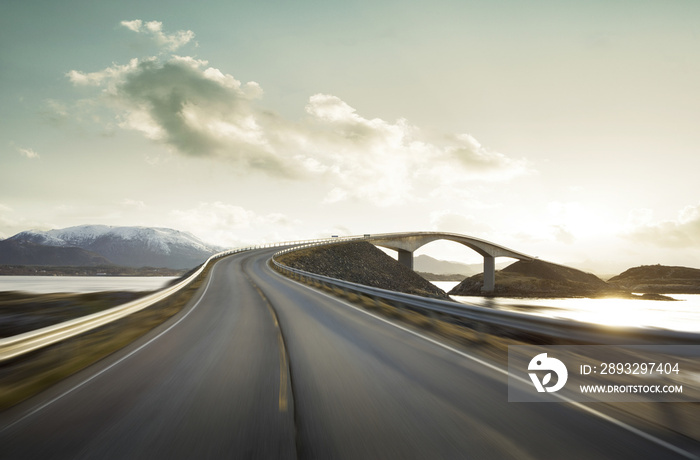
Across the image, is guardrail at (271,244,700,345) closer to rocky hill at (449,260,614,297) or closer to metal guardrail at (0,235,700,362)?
metal guardrail at (0,235,700,362)

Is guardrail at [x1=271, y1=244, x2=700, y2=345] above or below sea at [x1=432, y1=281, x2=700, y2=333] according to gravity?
above

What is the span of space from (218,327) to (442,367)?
648cm

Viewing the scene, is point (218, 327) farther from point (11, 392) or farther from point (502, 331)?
point (502, 331)

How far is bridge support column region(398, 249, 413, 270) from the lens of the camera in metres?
80.1

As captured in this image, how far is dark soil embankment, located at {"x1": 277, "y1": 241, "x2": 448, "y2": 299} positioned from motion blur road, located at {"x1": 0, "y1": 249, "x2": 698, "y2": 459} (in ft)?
143

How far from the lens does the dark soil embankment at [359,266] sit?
52625 mm

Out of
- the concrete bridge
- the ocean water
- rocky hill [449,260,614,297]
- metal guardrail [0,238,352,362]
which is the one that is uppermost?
the concrete bridge

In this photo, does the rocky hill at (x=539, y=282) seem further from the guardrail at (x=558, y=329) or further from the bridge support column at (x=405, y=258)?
the guardrail at (x=558, y=329)

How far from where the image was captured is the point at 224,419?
3.57 metres

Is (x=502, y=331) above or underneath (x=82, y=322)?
underneath

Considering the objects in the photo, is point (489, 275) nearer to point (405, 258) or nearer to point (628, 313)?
point (405, 258)

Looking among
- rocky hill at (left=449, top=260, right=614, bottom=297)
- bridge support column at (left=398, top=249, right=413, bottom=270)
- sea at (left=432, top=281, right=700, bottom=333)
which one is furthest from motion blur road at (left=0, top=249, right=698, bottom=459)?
bridge support column at (left=398, top=249, right=413, bottom=270)

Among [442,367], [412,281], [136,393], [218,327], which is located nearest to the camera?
[136,393]

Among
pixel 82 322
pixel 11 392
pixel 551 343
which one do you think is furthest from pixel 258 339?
pixel 551 343
